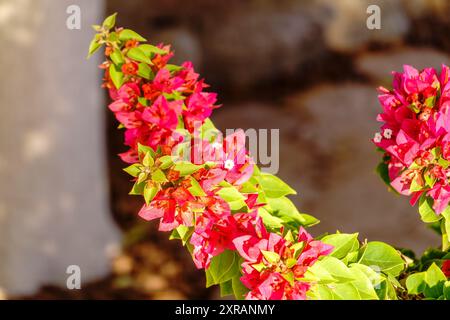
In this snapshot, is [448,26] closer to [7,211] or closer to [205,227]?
[7,211]

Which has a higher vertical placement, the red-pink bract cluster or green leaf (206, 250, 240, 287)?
the red-pink bract cluster

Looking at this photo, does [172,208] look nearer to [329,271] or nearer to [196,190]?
[196,190]

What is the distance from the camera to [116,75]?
81cm

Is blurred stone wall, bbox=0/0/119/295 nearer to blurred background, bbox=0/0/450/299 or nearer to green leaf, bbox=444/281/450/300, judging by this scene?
blurred background, bbox=0/0/450/299

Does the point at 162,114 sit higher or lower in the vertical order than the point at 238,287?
higher

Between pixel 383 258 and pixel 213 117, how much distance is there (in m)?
2.60

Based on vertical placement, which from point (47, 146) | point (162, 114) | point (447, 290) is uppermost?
point (162, 114)

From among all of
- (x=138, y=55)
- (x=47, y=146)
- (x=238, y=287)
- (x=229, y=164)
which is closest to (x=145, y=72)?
(x=138, y=55)

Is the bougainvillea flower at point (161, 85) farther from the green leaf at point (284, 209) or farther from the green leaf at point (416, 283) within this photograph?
the green leaf at point (416, 283)

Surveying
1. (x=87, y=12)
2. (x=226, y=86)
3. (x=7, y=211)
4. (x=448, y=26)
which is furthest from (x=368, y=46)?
(x=7, y=211)

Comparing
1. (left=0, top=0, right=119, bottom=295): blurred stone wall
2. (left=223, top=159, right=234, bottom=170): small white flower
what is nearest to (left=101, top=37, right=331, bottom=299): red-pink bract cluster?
(left=223, top=159, right=234, bottom=170): small white flower

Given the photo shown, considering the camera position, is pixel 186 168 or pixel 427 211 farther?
pixel 427 211

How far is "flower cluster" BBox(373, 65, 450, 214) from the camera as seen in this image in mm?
707

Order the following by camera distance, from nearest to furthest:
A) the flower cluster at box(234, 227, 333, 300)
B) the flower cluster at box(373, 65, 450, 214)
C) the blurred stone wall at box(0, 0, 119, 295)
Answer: the flower cluster at box(234, 227, 333, 300) < the flower cluster at box(373, 65, 450, 214) < the blurred stone wall at box(0, 0, 119, 295)
